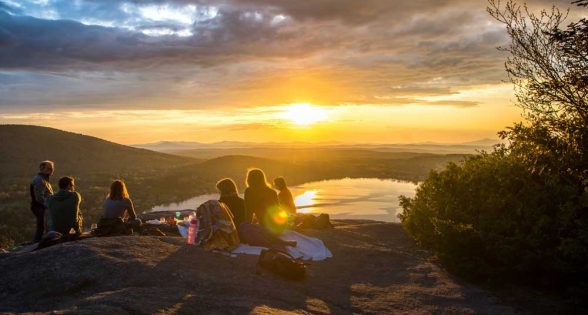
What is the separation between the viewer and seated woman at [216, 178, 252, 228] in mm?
12898

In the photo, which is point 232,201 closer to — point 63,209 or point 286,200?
point 286,200

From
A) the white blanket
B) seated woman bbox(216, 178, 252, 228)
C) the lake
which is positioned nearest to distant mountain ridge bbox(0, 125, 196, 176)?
the lake

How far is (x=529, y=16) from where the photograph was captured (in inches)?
525

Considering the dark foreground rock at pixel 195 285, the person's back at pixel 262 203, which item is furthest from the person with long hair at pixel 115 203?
the person's back at pixel 262 203

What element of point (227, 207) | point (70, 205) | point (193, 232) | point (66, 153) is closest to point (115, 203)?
point (70, 205)

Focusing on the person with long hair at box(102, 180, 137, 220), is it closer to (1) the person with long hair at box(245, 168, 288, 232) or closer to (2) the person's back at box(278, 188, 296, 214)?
(1) the person with long hair at box(245, 168, 288, 232)

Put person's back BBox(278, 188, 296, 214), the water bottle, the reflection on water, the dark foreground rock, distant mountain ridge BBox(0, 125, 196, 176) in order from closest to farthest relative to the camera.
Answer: the dark foreground rock < the water bottle < person's back BBox(278, 188, 296, 214) < the reflection on water < distant mountain ridge BBox(0, 125, 196, 176)

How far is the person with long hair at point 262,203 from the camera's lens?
13219 mm

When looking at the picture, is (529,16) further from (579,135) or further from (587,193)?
(587,193)

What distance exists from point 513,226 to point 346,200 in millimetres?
34979

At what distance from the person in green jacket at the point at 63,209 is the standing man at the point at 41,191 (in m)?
1.58

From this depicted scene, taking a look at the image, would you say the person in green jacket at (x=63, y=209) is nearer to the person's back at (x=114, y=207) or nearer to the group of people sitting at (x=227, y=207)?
the group of people sitting at (x=227, y=207)

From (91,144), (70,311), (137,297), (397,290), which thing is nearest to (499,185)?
(397,290)

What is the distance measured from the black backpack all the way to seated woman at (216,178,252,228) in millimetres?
2297
